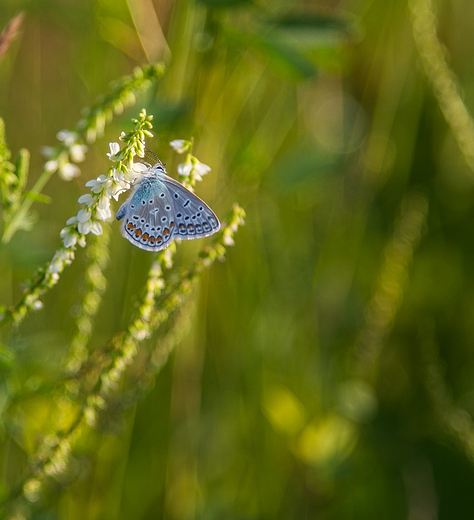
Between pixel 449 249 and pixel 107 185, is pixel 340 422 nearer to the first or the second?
pixel 449 249

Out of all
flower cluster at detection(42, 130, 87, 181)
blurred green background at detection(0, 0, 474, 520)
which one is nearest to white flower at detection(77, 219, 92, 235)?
flower cluster at detection(42, 130, 87, 181)

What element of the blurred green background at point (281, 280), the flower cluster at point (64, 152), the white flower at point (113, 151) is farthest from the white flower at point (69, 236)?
the blurred green background at point (281, 280)

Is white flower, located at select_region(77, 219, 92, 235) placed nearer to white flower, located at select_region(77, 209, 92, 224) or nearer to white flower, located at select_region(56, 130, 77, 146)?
white flower, located at select_region(77, 209, 92, 224)

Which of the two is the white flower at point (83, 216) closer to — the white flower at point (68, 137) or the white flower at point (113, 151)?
the white flower at point (113, 151)

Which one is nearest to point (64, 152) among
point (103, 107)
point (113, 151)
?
point (103, 107)

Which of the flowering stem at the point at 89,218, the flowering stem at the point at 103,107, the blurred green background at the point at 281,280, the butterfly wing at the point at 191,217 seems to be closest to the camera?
the flowering stem at the point at 89,218

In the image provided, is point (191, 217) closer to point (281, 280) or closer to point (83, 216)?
point (83, 216)
